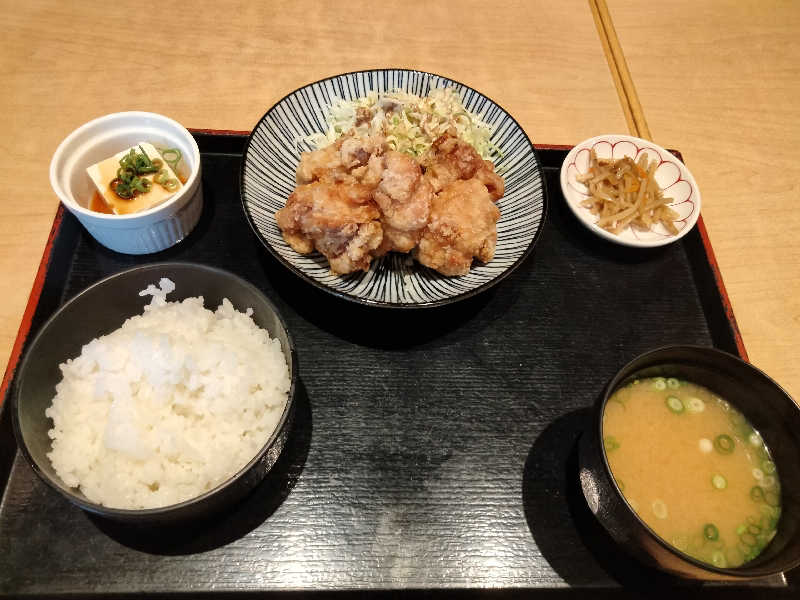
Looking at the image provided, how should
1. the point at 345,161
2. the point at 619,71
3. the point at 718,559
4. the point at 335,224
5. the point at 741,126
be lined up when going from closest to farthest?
the point at 718,559, the point at 335,224, the point at 345,161, the point at 741,126, the point at 619,71

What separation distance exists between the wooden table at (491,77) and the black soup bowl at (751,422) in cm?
84

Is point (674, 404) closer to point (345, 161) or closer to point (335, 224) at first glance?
point (335, 224)

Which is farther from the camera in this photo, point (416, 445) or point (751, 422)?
point (416, 445)

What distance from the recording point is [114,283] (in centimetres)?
184

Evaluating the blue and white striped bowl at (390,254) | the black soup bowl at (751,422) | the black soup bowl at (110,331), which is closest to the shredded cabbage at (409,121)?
the blue and white striped bowl at (390,254)

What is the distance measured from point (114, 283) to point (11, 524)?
792 millimetres

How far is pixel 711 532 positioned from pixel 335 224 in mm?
1580

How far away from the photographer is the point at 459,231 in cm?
212

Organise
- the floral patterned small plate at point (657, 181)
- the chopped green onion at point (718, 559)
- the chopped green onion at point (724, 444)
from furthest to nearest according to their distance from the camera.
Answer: the floral patterned small plate at point (657, 181), the chopped green onion at point (724, 444), the chopped green onion at point (718, 559)

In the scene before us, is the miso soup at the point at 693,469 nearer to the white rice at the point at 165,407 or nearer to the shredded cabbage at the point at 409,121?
the white rice at the point at 165,407

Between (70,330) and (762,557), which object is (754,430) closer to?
(762,557)

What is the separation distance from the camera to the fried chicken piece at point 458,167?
2322 millimetres

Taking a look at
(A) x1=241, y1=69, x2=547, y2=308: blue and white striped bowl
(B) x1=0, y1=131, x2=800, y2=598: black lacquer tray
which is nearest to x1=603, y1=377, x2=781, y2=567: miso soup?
(B) x1=0, y1=131, x2=800, y2=598: black lacquer tray

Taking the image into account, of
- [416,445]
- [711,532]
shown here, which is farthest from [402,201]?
[711,532]
